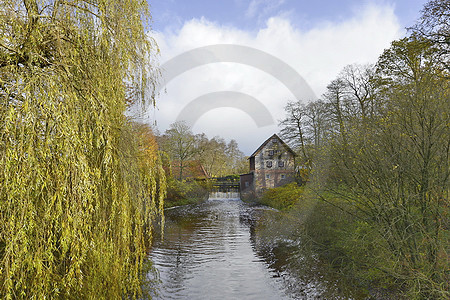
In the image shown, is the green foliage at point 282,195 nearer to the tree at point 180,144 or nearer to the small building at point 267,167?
the small building at point 267,167

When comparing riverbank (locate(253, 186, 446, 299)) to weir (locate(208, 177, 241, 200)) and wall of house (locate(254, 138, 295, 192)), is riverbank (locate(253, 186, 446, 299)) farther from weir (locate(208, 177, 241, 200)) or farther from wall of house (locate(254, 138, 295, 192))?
weir (locate(208, 177, 241, 200))

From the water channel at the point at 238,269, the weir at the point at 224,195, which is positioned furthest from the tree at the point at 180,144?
the water channel at the point at 238,269

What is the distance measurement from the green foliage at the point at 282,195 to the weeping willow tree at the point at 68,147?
14.3m

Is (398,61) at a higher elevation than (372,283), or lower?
higher

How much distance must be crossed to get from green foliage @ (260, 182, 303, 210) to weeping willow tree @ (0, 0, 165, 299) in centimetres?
1434

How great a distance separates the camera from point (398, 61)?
52.0 ft

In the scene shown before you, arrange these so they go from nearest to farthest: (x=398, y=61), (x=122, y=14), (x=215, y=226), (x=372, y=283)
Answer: (x=122, y=14) < (x=372, y=283) < (x=398, y=61) < (x=215, y=226)

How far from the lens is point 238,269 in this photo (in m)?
9.80

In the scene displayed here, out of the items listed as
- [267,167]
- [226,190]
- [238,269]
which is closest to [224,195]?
[226,190]

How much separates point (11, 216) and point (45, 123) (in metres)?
1.01

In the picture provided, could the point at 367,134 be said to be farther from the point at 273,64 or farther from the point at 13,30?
the point at 273,64

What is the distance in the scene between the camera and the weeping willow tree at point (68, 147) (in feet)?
10.1

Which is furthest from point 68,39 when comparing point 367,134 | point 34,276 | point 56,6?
point 367,134

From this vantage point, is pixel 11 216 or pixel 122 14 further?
pixel 122 14
